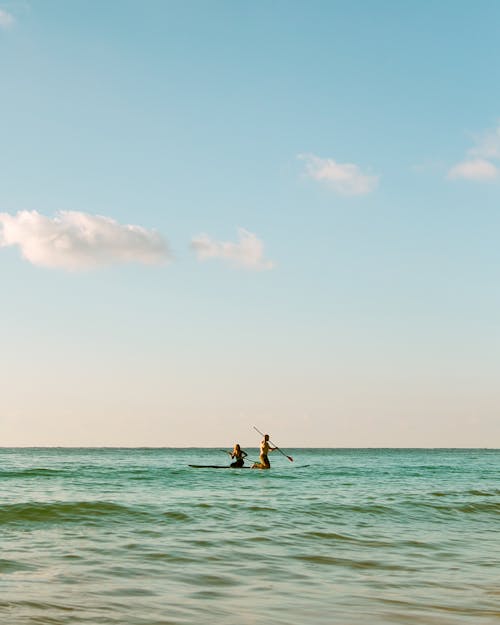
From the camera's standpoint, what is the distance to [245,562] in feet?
34.6

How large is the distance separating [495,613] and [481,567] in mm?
3195

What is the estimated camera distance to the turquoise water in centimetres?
741

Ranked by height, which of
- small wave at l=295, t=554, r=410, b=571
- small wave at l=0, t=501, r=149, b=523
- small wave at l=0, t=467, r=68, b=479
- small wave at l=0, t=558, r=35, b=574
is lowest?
small wave at l=0, t=467, r=68, b=479

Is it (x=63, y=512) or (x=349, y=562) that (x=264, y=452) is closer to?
(x=63, y=512)

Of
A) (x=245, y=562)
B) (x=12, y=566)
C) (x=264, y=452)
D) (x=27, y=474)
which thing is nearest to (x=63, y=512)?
(x=12, y=566)

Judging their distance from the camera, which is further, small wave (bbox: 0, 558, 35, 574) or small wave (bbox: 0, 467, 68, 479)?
small wave (bbox: 0, 467, 68, 479)

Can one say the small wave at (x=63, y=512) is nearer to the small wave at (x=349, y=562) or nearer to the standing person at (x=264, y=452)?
the small wave at (x=349, y=562)

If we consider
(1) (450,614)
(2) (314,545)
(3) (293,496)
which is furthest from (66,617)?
(3) (293,496)

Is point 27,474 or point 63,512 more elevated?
point 63,512

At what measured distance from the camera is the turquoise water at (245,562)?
741 cm

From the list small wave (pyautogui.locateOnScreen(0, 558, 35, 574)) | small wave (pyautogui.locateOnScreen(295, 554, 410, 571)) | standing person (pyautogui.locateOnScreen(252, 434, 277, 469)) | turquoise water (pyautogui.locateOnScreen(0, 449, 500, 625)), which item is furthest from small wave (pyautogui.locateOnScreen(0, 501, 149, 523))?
standing person (pyautogui.locateOnScreen(252, 434, 277, 469))

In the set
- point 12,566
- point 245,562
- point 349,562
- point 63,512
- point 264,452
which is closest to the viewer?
point 12,566

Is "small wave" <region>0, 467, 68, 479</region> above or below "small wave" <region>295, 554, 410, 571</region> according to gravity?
below

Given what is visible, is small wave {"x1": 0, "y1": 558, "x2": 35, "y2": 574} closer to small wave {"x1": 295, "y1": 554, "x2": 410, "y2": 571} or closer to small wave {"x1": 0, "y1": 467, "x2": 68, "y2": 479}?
small wave {"x1": 295, "y1": 554, "x2": 410, "y2": 571}
